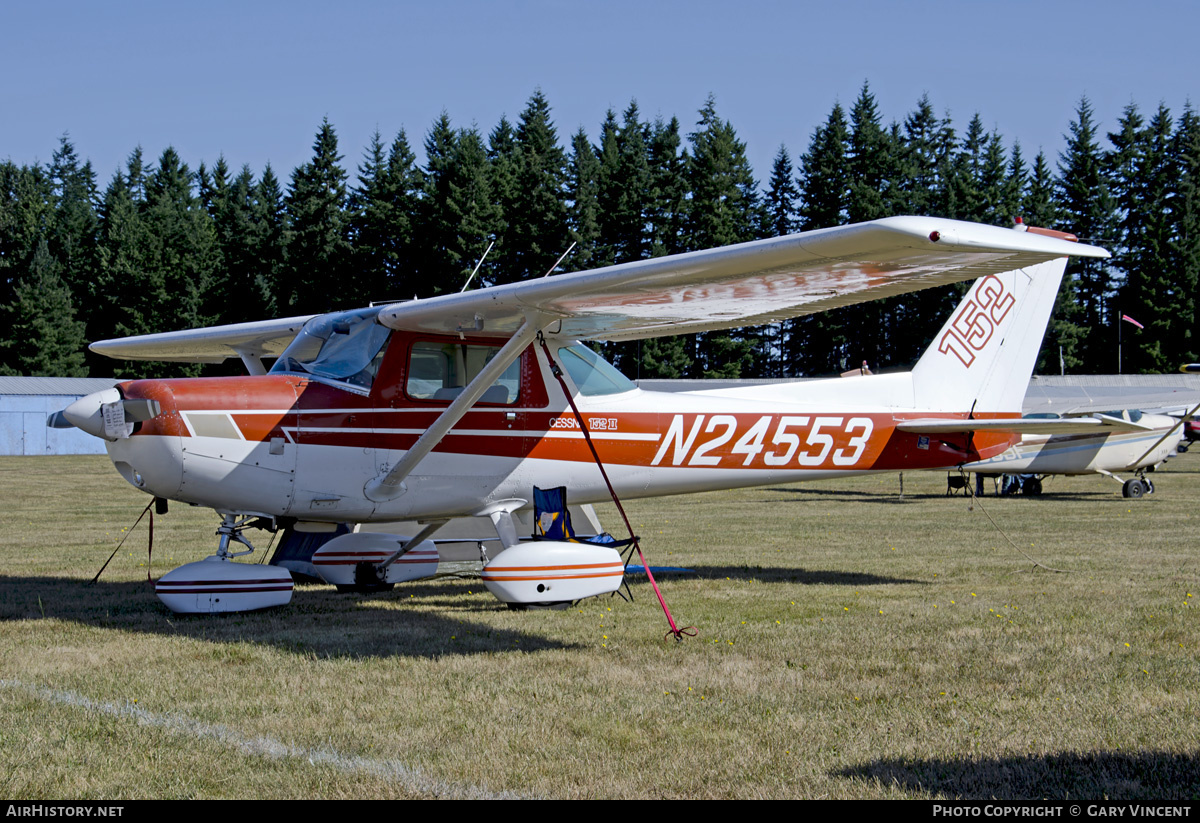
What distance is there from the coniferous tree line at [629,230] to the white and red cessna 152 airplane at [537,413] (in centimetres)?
4532

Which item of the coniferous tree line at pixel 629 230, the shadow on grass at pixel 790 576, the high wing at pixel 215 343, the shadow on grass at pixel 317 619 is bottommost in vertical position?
the shadow on grass at pixel 790 576

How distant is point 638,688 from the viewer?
5.29 meters

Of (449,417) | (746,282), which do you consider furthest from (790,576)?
(746,282)

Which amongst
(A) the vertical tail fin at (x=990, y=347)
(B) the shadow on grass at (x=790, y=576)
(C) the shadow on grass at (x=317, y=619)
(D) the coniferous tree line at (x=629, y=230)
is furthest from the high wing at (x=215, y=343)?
(D) the coniferous tree line at (x=629, y=230)

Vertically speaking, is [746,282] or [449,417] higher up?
[746,282]

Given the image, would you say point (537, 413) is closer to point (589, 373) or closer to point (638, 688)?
point (589, 373)

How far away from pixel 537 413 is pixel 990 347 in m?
4.71

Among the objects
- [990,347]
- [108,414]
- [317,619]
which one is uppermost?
[990,347]

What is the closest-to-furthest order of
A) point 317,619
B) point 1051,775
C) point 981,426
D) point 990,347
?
point 1051,775, point 317,619, point 981,426, point 990,347

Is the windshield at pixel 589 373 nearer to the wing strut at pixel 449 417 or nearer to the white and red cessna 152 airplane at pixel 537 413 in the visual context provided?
the white and red cessna 152 airplane at pixel 537 413

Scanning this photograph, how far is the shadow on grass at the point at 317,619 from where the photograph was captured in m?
6.45

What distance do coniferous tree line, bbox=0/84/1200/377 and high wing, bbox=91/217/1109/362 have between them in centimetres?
4740

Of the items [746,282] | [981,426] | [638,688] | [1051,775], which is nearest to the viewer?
[1051,775]

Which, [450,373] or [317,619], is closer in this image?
[317,619]
